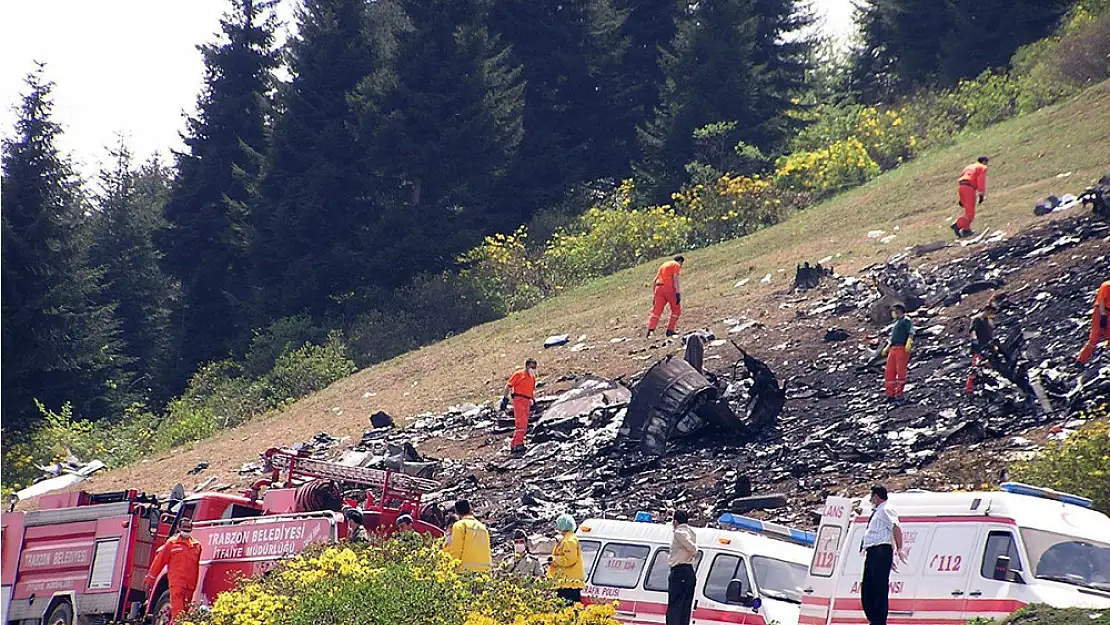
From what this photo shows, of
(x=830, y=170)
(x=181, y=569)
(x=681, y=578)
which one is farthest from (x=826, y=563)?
(x=830, y=170)

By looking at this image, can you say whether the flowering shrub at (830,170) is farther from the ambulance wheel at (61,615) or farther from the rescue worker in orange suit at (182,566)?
Answer: the rescue worker in orange suit at (182,566)

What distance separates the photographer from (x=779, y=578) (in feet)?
50.2

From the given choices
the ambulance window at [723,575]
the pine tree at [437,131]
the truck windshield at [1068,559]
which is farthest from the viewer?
the pine tree at [437,131]

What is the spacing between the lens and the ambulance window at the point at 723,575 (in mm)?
15109

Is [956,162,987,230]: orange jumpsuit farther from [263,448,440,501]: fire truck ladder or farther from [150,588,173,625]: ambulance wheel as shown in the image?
[150,588,173,625]: ambulance wheel

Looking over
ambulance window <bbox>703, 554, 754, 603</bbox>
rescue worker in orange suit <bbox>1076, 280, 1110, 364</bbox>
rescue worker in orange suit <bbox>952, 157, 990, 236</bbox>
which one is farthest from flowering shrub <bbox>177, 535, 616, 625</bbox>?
rescue worker in orange suit <bbox>952, 157, 990, 236</bbox>

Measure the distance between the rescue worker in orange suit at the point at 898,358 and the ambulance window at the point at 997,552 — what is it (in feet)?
34.9

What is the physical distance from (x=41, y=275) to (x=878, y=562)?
36626mm

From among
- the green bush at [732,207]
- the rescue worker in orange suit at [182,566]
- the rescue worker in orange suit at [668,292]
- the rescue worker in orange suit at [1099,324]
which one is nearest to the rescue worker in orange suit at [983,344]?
the rescue worker in orange suit at [1099,324]

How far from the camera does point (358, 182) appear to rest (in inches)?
1988

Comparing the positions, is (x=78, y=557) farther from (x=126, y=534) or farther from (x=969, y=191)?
(x=969, y=191)

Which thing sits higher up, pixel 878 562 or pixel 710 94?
pixel 710 94

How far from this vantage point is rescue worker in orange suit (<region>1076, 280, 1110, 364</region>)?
2261cm

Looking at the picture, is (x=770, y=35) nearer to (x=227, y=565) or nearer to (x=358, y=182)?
(x=358, y=182)
